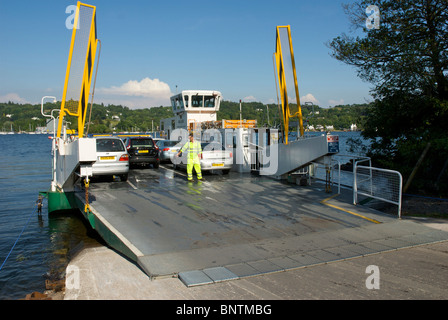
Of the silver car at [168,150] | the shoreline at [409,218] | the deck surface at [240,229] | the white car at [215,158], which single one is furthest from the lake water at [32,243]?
the silver car at [168,150]

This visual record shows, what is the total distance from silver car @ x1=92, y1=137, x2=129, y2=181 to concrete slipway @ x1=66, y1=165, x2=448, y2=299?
203cm

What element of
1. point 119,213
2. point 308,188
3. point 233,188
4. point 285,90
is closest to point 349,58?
point 285,90

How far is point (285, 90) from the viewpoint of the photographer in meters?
12.8

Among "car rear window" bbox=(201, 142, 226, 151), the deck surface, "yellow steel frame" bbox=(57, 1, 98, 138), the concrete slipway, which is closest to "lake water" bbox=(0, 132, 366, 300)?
the concrete slipway

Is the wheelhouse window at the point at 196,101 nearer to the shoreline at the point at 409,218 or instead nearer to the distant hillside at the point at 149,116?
the distant hillside at the point at 149,116

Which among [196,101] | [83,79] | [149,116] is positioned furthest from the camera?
[149,116]

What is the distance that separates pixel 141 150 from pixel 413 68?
37.3 feet

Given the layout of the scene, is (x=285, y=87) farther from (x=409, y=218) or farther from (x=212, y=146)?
(x=409, y=218)

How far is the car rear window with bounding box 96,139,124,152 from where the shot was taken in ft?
42.0

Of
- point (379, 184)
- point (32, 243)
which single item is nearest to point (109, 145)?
point (32, 243)

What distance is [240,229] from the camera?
24.0ft

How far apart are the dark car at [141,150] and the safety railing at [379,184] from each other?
9.81 meters

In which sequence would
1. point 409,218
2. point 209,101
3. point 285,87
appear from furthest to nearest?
1. point 209,101
2. point 285,87
3. point 409,218

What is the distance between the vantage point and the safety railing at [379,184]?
8.32m
